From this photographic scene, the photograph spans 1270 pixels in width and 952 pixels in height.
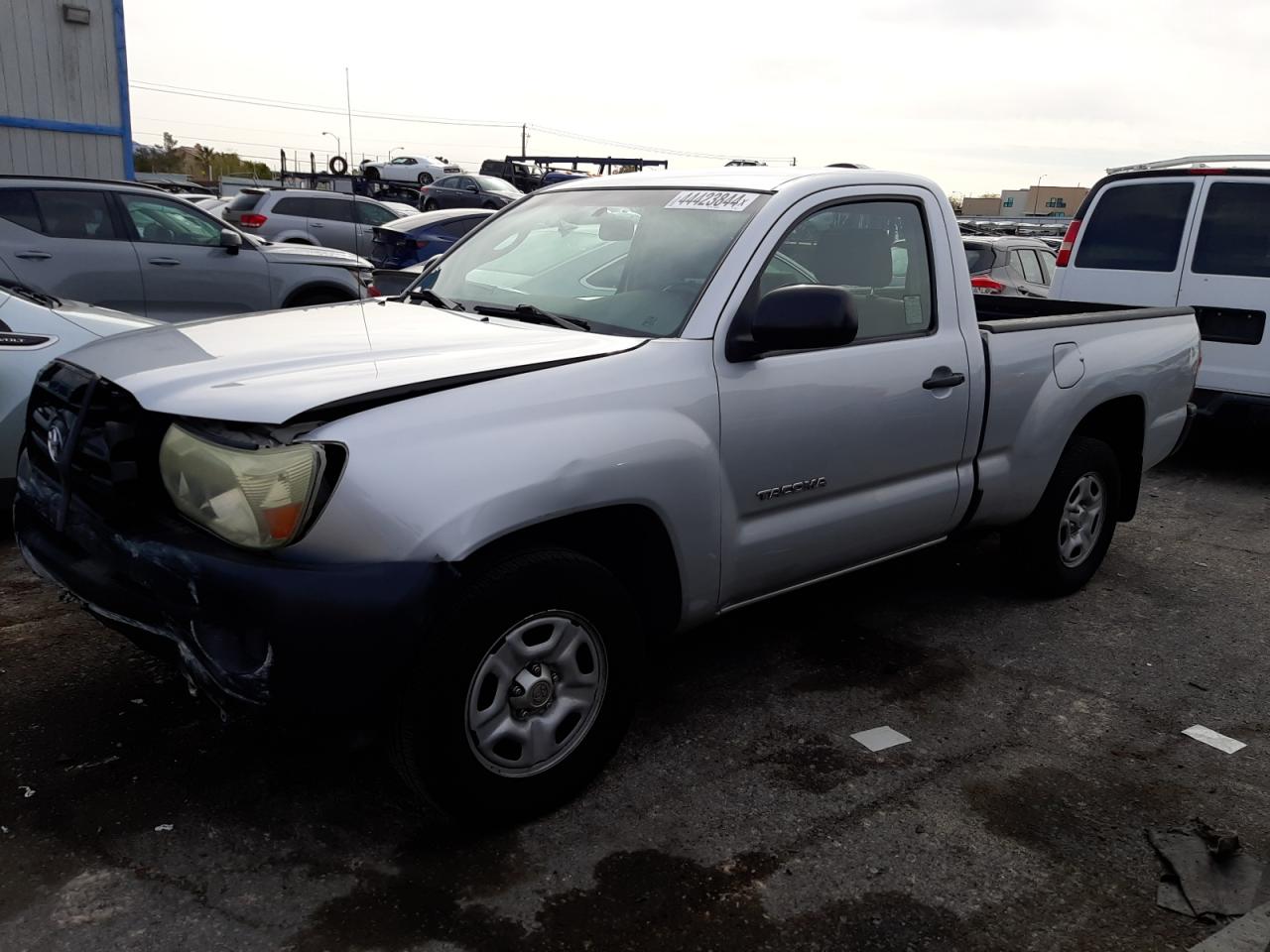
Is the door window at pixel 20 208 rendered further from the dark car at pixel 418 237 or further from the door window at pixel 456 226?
the door window at pixel 456 226

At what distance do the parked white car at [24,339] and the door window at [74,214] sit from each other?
11.7ft

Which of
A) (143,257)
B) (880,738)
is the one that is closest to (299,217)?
(143,257)

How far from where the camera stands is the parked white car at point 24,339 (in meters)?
4.57

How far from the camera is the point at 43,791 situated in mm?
2920

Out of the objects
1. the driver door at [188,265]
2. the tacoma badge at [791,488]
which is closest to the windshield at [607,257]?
the tacoma badge at [791,488]

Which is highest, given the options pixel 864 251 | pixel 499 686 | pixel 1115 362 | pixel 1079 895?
pixel 864 251

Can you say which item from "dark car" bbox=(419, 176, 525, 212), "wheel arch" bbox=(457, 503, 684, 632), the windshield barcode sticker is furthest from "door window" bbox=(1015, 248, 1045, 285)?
"dark car" bbox=(419, 176, 525, 212)

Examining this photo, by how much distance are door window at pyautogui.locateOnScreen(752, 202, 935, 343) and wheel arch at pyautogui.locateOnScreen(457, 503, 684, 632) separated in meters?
0.98

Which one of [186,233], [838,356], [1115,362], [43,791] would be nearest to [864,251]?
[838,356]

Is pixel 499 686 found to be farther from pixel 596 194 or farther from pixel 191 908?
pixel 596 194

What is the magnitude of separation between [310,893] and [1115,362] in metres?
3.89

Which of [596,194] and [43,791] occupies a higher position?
[596,194]

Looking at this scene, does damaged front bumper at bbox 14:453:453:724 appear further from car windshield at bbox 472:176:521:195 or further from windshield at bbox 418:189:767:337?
car windshield at bbox 472:176:521:195

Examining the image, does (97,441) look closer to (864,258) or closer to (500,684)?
(500,684)
